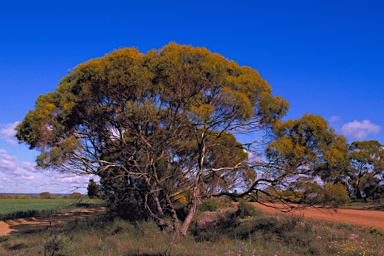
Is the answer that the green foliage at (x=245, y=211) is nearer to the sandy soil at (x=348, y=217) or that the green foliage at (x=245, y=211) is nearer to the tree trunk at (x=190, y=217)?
the sandy soil at (x=348, y=217)

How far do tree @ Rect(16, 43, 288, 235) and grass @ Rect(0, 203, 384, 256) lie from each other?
132cm

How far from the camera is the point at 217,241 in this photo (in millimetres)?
13133

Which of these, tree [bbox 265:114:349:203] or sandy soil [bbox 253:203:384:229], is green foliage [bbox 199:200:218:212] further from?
tree [bbox 265:114:349:203]

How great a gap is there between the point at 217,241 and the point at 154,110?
5.26 meters

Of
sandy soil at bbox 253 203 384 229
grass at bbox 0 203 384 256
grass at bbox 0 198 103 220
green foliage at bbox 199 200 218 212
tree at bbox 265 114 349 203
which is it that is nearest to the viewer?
grass at bbox 0 203 384 256

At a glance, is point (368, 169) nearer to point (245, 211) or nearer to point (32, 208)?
point (245, 211)

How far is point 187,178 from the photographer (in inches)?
773

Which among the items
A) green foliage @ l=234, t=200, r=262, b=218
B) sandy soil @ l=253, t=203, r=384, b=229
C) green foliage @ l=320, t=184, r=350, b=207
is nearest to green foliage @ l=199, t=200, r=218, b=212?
sandy soil @ l=253, t=203, r=384, b=229

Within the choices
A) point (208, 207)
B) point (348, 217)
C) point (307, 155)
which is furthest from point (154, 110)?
point (348, 217)

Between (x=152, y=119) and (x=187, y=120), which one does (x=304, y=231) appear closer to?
(x=187, y=120)

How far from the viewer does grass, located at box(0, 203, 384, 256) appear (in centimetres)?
1126

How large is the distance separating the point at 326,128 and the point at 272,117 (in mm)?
2387

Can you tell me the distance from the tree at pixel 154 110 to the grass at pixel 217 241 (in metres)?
1.32

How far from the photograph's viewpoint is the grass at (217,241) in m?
11.3
